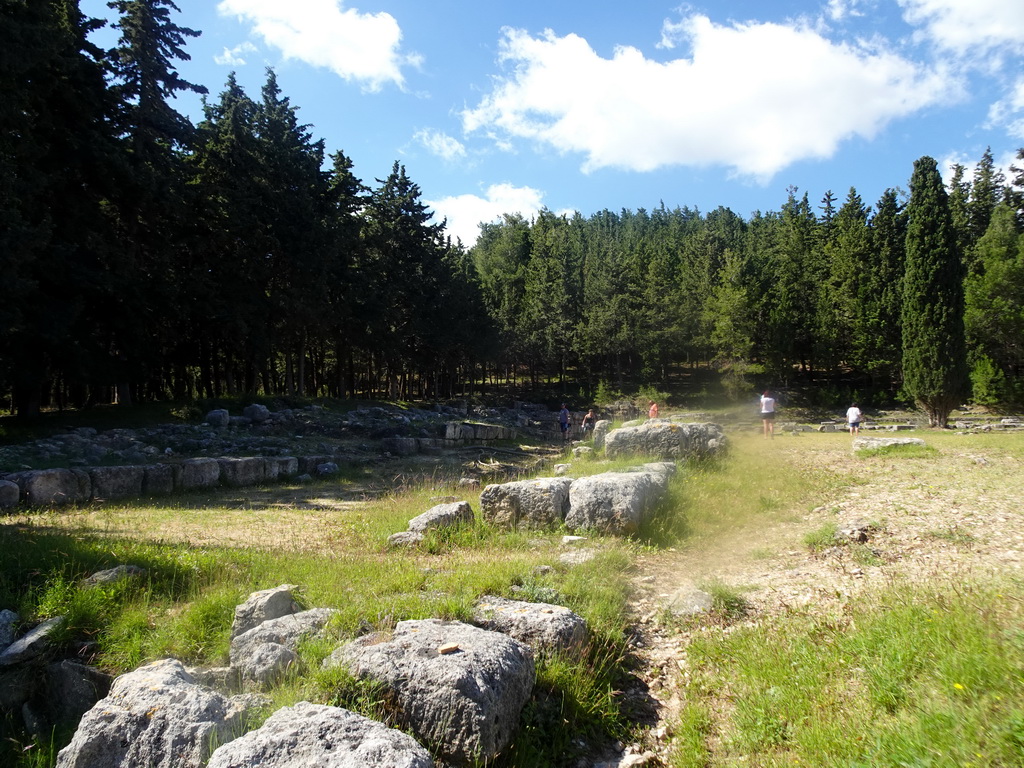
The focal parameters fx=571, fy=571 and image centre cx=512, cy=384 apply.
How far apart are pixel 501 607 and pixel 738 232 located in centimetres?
8830

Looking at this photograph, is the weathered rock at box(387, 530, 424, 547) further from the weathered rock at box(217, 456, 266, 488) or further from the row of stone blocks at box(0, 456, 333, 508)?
the weathered rock at box(217, 456, 266, 488)

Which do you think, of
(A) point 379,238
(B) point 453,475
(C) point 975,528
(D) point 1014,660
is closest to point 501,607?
(D) point 1014,660

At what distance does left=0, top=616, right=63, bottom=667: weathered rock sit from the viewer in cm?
530

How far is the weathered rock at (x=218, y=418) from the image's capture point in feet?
74.0

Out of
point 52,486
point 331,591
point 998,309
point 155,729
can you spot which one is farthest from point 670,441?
point 998,309

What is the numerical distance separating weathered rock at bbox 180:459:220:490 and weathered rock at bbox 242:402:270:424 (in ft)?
31.3

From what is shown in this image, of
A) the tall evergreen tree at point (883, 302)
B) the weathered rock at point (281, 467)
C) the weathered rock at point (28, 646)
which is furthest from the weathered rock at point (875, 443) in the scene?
the tall evergreen tree at point (883, 302)

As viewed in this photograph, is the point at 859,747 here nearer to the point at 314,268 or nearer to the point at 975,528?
the point at 975,528

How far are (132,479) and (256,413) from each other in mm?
11871

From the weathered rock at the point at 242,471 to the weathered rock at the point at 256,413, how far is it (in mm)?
8885

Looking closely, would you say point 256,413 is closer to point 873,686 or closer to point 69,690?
point 69,690

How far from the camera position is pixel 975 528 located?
749 centimetres

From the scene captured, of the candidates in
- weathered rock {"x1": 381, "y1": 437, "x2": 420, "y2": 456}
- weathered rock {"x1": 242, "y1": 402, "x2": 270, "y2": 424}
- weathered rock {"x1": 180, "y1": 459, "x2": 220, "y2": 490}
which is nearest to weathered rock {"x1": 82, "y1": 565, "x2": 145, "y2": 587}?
weathered rock {"x1": 180, "y1": 459, "x2": 220, "y2": 490}

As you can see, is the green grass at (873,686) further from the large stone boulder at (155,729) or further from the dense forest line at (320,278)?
the dense forest line at (320,278)
